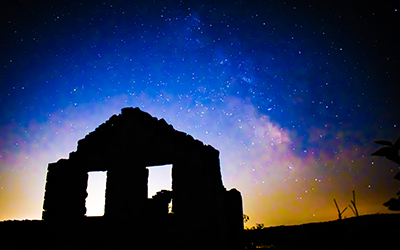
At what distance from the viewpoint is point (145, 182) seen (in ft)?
29.1

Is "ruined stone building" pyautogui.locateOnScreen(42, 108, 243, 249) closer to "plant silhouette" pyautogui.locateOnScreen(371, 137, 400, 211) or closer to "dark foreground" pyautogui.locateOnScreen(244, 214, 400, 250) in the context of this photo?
"dark foreground" pyautogui.locateOnScreen(244, 214, 400, 250)

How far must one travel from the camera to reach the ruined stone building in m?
7.73

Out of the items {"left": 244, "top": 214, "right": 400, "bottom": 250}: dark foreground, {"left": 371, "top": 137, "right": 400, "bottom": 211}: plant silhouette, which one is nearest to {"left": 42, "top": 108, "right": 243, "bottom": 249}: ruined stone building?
{"left": 244, "top": 214, "right": 400, "bottom": 250}: dark foreground

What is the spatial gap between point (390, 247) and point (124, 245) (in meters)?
7.68

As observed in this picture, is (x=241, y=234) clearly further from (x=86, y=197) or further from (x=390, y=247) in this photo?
(x=390, y=247)

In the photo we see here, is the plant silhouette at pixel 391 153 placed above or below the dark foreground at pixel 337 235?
above

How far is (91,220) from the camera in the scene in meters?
9.01

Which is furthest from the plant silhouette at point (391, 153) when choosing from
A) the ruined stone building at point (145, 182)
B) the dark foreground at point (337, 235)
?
the ruined stone building at point (145, 182)

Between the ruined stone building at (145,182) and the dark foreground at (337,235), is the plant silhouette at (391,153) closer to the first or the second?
the dark foreground at (337,235)

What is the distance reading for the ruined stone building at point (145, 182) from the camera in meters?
7.73

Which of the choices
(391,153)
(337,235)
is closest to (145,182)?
(337,235)

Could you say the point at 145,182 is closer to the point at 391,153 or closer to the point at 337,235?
the point at 337,235

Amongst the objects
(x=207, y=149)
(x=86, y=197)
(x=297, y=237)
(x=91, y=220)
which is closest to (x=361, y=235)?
(x=207, y=149)

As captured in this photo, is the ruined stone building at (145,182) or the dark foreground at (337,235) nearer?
the dark foreground at (337,235)
